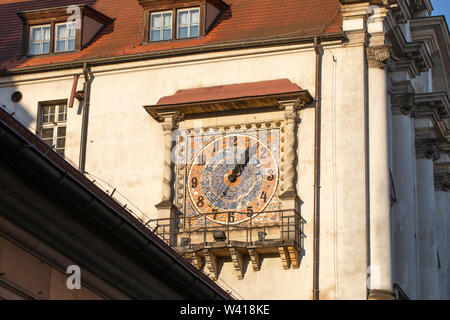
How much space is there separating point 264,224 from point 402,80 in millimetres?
8105

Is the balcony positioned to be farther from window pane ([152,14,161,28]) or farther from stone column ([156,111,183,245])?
window pane ([152,14,161,28])

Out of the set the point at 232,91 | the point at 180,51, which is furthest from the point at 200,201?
the point at 180,51

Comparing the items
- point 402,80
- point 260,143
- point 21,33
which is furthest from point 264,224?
point 21,33

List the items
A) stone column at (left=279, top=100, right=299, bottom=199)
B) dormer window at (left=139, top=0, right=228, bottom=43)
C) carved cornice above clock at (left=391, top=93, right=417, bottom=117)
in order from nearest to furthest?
stone column at (left=279, top=100, right=299, bottom=199), dormer window at (left=139, top=0, right=228, bottom=43), carved cornice above clock at (left=391, top=93, right=417, bottom=117)

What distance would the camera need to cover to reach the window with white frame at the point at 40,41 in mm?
40312

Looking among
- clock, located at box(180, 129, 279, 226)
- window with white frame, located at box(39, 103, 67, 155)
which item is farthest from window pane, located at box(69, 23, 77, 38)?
clock, located at box(180, 129, 279, 226)

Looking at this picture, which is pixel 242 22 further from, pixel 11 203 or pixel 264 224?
pixel 11 203

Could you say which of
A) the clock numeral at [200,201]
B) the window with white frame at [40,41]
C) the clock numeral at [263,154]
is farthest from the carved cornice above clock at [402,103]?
the window with white frame at [40,41]

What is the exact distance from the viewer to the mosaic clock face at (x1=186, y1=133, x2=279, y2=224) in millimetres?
35531

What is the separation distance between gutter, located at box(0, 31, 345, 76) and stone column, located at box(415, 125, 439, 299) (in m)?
7.43

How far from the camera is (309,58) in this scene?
36562mm

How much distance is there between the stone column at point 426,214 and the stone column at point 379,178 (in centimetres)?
613

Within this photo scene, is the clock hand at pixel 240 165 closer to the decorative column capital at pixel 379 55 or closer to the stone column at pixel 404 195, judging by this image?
the decorative column capital at pixel 379 55
